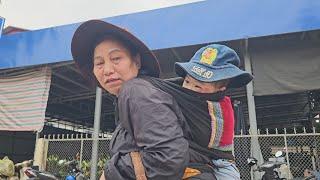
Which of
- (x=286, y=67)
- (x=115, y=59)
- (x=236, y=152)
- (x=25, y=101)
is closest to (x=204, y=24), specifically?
(x=286, y=67)

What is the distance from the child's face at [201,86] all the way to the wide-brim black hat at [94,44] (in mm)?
178

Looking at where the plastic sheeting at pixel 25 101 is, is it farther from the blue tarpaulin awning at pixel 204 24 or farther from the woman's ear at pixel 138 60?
the woman's ear at pixel 138 60

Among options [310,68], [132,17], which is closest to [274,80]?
[310,68]

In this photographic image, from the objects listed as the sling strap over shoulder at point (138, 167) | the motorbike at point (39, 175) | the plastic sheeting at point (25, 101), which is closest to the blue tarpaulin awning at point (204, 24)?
the plastic sheeting at point (25, 101)

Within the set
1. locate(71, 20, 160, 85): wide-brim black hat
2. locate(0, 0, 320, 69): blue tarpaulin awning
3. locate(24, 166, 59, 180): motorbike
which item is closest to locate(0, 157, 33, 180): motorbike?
locate(24, 166, 59, 180): motorbike

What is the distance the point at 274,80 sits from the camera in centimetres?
647

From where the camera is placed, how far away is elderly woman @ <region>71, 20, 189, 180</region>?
43.6 inches

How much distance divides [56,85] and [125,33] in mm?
9560

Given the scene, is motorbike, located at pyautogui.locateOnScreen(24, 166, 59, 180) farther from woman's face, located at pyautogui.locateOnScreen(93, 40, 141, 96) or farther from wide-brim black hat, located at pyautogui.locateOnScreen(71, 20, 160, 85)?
woman's face, located at pyautogui.locateOnScreen(93, 40, 141, 96)

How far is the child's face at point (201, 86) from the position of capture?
1.39m

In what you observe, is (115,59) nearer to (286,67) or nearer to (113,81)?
(113,81)

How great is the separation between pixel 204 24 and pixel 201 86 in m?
5.44

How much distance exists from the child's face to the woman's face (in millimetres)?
→ 230

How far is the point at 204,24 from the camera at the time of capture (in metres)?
6.64
